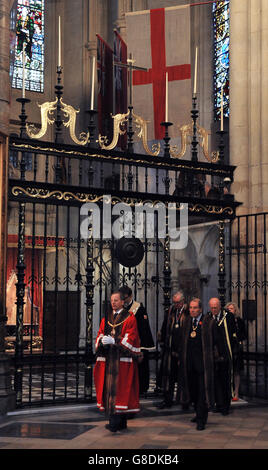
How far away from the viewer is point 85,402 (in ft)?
31.0

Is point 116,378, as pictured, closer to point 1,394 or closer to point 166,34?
point 1,394

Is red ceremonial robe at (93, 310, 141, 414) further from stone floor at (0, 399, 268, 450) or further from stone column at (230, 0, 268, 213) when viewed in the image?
stone column at (230, 0, 268, 213)

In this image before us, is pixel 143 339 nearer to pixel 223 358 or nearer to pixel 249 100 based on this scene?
pixel 223 358

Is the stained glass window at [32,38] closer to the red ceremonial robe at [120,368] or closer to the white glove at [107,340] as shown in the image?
the red ceremonial robe at [120,368]

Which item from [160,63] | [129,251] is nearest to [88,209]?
[129,251]

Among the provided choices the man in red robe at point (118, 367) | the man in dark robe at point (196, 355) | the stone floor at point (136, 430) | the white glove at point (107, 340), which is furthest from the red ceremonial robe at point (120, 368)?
the man in dark robe at point (196, 355)

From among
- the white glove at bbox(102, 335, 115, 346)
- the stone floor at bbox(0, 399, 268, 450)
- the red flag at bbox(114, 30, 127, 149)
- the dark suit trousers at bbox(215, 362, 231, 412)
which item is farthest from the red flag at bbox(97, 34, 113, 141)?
the white glove at bbox(102, 335, 115, 346)

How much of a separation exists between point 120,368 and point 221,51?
42.7ft

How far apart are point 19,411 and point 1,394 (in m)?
0.40

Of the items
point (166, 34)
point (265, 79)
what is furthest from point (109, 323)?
point (166, 34)

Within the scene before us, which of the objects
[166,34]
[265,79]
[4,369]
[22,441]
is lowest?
[22,441]

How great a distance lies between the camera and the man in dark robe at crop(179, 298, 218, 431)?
328 inches

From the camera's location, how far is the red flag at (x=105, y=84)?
52.0 ft
